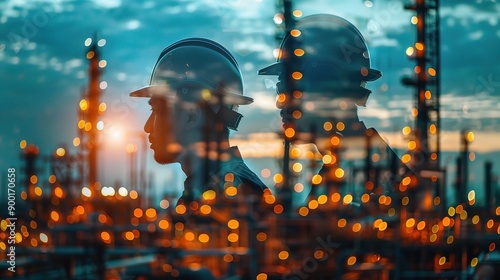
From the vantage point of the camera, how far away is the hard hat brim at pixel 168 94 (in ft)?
39.5

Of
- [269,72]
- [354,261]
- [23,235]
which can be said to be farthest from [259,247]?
[23,235]

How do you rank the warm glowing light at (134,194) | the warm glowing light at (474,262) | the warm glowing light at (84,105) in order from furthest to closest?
the warm glowing light at (474,262) < the warm glowing light at (134,194) < the warm glowing light at (84,105)

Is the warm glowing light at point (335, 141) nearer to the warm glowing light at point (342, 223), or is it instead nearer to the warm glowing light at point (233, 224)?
the warm glowing light at point (342, 223)

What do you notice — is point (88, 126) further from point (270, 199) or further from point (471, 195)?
point (471, 195)

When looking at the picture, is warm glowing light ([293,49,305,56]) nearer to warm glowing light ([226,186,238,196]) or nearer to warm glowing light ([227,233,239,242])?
warm glowing light ([226,186,238,196])

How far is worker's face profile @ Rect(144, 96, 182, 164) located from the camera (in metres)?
12.0

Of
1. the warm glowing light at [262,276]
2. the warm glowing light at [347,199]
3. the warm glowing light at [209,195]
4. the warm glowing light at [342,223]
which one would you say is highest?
the warm glowing light at [209,195]

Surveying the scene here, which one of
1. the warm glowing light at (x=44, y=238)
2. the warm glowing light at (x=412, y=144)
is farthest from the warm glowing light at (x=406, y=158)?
the warm glowing light at (x=44, y=238)

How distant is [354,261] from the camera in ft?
40.5

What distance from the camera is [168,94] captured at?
12078 mm

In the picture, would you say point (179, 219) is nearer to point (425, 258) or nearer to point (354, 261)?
point (354, 261)

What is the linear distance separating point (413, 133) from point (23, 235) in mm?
7060

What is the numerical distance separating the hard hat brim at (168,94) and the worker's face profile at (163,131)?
99 millimetres

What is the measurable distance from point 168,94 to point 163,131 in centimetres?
60
